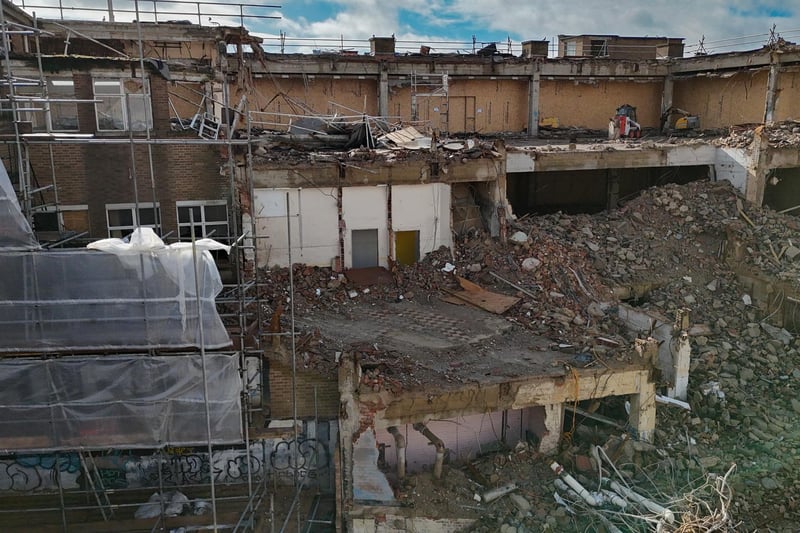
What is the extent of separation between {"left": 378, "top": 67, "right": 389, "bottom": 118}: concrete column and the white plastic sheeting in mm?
18542

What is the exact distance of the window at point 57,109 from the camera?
1708 cm

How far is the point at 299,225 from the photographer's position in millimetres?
18609

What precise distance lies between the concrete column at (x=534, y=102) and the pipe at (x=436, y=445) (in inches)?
786

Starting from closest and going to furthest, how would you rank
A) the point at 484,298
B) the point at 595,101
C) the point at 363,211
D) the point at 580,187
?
the point at 484,298 < the point at 363,211 < the point at 580,187 < the point at 595,101

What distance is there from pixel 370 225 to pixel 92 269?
8.93 metres

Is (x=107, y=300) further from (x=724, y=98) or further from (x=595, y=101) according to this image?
(x=724, y=98)

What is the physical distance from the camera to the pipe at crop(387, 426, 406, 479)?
13.8m

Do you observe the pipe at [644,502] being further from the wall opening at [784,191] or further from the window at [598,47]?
the window at [598,47]

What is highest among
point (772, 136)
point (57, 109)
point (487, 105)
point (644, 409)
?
point (487, 105)

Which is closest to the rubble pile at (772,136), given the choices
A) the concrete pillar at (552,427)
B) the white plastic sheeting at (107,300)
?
the concrete pillar at (552,427)

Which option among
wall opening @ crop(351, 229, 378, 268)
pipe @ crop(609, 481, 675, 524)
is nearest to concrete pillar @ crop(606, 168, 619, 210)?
wall opening @ crop(351, 229, 378, 268)

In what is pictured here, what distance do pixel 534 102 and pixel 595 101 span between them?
12.1 ft

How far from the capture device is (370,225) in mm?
19375

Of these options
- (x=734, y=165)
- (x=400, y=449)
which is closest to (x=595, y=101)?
(x=734, y=165)
